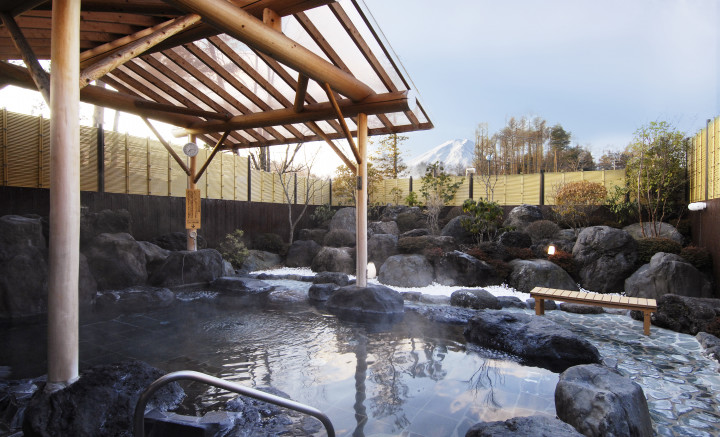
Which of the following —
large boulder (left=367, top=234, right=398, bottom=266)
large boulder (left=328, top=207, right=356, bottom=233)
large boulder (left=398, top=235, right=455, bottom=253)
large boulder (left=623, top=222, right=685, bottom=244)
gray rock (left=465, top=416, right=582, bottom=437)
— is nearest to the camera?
gray rock (left=465, top=416, right=582, bottom=437)

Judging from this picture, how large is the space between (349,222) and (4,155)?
922cm

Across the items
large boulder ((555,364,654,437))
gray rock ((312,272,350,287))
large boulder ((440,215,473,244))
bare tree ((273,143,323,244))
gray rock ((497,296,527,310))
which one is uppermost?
bare tree ((273,143,323,244))

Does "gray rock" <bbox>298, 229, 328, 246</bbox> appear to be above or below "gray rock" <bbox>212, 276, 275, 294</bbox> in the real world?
above

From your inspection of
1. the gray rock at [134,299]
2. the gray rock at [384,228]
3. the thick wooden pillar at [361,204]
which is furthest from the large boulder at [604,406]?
the gray rock at [384,228]

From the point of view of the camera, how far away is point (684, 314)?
17.1ft

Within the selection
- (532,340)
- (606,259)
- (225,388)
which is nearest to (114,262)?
(225,388)

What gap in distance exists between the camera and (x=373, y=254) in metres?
10.1

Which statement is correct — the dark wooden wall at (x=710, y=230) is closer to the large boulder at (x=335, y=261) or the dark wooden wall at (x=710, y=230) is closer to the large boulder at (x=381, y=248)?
the large boulder at (x=381, y=248)

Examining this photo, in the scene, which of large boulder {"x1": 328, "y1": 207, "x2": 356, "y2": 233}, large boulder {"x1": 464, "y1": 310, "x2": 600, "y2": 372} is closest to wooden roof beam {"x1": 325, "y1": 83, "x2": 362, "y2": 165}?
large boulder {"x1": 464, "y1": 310, "x2": 600, "y2": 372}

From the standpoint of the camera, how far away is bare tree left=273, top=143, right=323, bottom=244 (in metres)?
14.0

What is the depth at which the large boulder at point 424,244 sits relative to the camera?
935cm

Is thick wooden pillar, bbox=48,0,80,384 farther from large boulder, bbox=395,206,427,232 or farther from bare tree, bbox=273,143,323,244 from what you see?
large boulder, bbox=395,206,427,232

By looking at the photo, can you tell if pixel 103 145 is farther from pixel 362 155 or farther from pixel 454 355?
pixel 454 355

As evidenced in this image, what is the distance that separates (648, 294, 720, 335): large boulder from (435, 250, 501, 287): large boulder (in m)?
3.19
